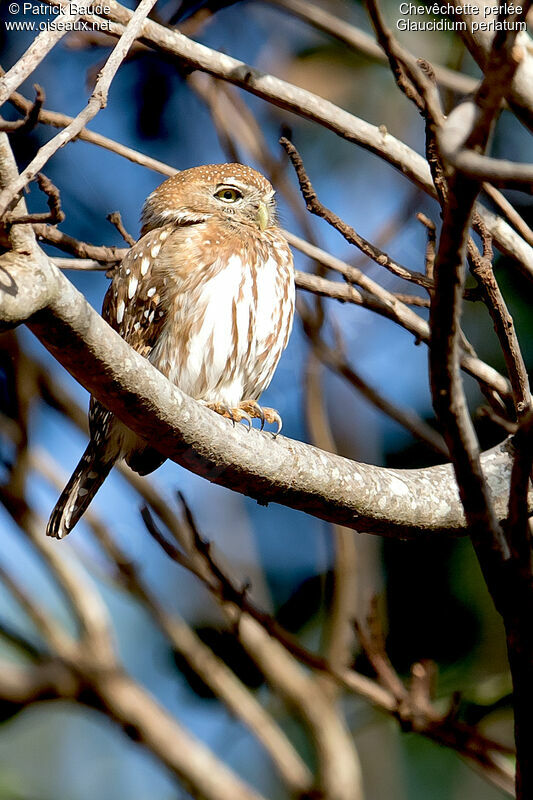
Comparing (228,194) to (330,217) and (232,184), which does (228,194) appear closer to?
(232,184)

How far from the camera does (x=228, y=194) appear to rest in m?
4.70

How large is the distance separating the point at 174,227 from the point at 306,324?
0.83m

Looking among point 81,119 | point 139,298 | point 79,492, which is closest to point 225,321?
point 139,298

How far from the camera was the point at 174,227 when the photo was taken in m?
4.48

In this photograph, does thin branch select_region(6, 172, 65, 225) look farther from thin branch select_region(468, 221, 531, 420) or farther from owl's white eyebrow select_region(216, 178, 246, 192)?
owl's white eyebrow select_region(216, 178, 246, 192)

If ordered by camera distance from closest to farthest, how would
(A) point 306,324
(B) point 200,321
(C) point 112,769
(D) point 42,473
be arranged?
(B) point 200,321 → (A) point 306,324 → (D) point 42,473 → (C) point 112,769

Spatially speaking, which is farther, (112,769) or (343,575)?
(112,769)

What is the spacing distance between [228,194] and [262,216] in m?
0.23

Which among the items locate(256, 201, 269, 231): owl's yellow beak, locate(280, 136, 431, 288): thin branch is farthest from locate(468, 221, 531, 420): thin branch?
locate(256, 201, 269, 231): owl's yellow beak

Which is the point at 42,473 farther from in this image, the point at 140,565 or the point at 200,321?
the point at 200,321

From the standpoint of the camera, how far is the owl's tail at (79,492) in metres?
4.20

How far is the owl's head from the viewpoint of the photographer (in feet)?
15.1

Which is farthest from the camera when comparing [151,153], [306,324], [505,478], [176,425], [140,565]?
[151,153]

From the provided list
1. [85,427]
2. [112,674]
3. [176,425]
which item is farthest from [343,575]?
[176,425]
